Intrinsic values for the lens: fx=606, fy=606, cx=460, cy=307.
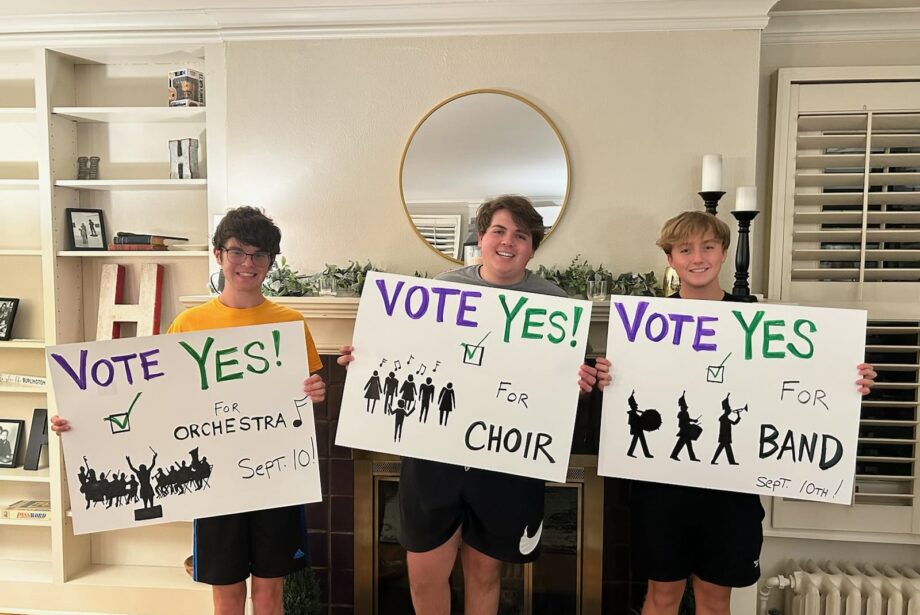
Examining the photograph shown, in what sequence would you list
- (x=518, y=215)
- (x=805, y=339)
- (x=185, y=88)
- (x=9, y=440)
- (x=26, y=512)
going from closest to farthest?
(x=805, y=339) → (x=518, y=215) → (x=185, y=88) → (x=26, y=512) → (x=9, y=440)

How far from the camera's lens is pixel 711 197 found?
79.6 inches

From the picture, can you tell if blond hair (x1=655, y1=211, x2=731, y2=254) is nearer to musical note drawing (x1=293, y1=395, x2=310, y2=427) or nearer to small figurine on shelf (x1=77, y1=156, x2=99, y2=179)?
musical note drawing (x1=293, y1=395, x2=310, y2=427)

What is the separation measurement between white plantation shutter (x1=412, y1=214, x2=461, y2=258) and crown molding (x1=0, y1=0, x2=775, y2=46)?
68 cm

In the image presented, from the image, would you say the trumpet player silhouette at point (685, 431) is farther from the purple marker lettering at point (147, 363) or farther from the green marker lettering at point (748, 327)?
the purple marker lettering at point (147, 363)

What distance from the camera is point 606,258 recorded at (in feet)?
7.39

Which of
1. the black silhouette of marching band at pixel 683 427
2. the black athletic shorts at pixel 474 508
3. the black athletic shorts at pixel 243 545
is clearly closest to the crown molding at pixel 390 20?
the black silhouette of marching band at pixel 683 427

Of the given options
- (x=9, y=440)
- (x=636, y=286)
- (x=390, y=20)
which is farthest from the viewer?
(x=9, y=440)

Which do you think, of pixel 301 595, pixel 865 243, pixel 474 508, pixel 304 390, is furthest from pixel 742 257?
pixel 301 595

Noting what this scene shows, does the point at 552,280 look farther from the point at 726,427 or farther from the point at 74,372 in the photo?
the point at 74,372

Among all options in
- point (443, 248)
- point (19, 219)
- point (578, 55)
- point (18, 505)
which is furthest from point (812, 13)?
point (18, 505)

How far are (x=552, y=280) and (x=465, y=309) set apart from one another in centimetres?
72

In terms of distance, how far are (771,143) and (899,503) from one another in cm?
147

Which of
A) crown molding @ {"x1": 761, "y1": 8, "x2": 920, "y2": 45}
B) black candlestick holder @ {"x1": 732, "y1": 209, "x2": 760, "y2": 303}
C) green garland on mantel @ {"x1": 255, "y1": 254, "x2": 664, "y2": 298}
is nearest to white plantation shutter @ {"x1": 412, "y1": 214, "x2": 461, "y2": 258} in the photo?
green garland on mantel @ {"x1": 255, "y1": 254, "x2": 664, "y2": 298}

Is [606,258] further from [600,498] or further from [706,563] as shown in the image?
[706,563]
